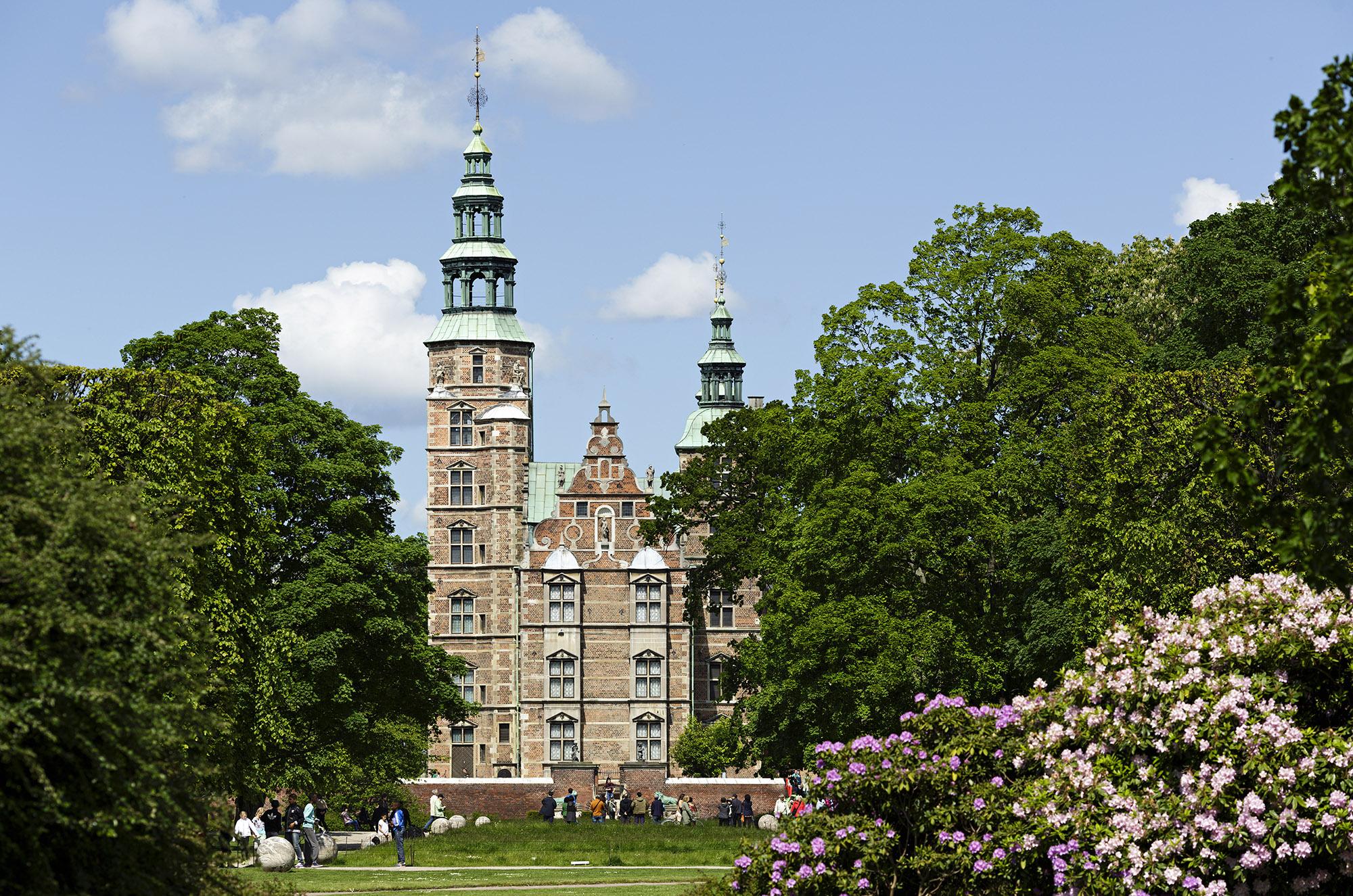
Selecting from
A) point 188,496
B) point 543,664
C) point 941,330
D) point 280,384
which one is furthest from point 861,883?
point 543,664

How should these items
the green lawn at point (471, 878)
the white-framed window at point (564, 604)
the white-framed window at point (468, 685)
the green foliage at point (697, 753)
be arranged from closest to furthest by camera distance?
the green lawn at point (471, 878), the green foliage at point (697, 753), the white-framed window at point (564, 604), the white-framed window at point (468, 685)

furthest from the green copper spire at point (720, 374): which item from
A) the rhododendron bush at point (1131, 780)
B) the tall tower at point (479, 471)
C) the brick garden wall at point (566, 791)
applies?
the rhododendron bush at point (1131, 780)

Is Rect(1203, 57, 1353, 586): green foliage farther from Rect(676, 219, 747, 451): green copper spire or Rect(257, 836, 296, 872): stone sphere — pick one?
Rect(676, 219, 747, 451): green copper spire

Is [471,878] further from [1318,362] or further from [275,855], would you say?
[1318,362]

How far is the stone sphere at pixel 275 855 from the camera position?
34344mm

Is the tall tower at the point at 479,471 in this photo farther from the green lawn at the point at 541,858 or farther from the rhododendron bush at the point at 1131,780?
the rhododendron bush at the point at 1131,780

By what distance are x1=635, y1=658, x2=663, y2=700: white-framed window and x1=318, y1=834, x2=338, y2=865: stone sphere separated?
42.7 m

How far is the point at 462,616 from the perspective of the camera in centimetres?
8362

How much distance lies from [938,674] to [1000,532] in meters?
3.04

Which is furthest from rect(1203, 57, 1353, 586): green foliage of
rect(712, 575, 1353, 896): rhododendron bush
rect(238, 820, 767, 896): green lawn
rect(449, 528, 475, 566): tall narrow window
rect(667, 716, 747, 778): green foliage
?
rect(449, 528, 475, 566): tall narrow window

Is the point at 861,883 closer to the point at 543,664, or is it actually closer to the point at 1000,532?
the point at 1000,532

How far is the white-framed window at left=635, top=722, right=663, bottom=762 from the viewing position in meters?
81.0

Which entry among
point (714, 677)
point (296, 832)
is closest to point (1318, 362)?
point (296, 832)

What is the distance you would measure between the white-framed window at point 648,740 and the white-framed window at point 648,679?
1127 mm
